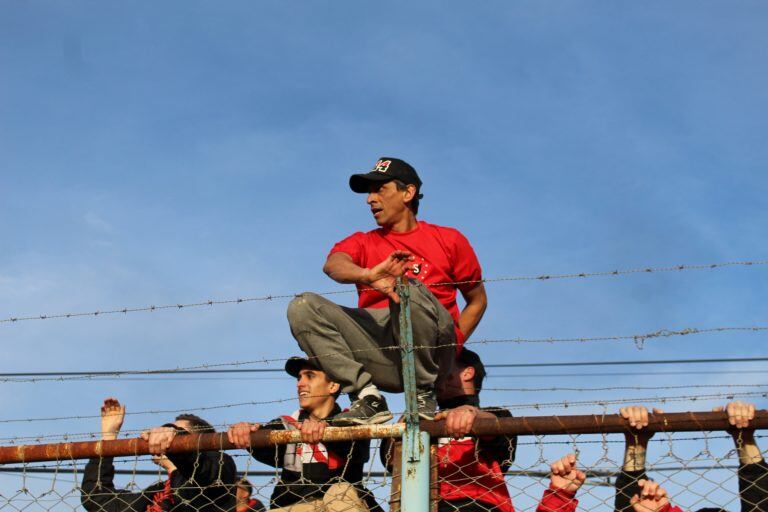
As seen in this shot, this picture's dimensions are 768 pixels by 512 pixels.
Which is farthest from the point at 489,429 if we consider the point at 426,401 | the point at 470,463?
the point at 426,401

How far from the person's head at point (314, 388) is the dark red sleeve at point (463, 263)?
110 centimetres

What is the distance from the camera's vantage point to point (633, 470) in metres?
5.35

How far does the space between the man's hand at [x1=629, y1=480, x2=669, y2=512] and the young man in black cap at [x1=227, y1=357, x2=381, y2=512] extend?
1290 mm

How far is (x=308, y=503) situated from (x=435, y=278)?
1.64m

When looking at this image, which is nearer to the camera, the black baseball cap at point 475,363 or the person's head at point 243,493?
the person's head at point 243,493

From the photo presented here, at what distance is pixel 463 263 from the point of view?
22.4ft

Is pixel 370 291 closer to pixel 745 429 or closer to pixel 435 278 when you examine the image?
pixel 435 278

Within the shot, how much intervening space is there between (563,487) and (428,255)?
1849 mm

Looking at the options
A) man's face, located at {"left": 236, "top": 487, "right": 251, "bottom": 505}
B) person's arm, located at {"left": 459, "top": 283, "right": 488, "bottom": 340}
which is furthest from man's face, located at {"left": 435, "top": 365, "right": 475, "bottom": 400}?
man's face, located at {"left": 236, "top": 487, "right": 251, "bottom": 505}

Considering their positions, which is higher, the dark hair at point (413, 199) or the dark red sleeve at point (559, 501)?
the dark hair at point (413, 199)

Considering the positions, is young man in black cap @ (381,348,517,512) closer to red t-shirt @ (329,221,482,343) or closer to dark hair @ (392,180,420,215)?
red t-shirt @ (329,221,482,343)

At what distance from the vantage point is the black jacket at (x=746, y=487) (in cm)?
524

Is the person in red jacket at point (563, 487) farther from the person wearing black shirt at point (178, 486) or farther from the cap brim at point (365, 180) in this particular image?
the cap brim at point (365, 180)

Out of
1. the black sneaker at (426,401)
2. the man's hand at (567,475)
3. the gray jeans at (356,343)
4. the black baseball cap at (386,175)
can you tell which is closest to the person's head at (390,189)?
the black baseball cap at (386,175)
